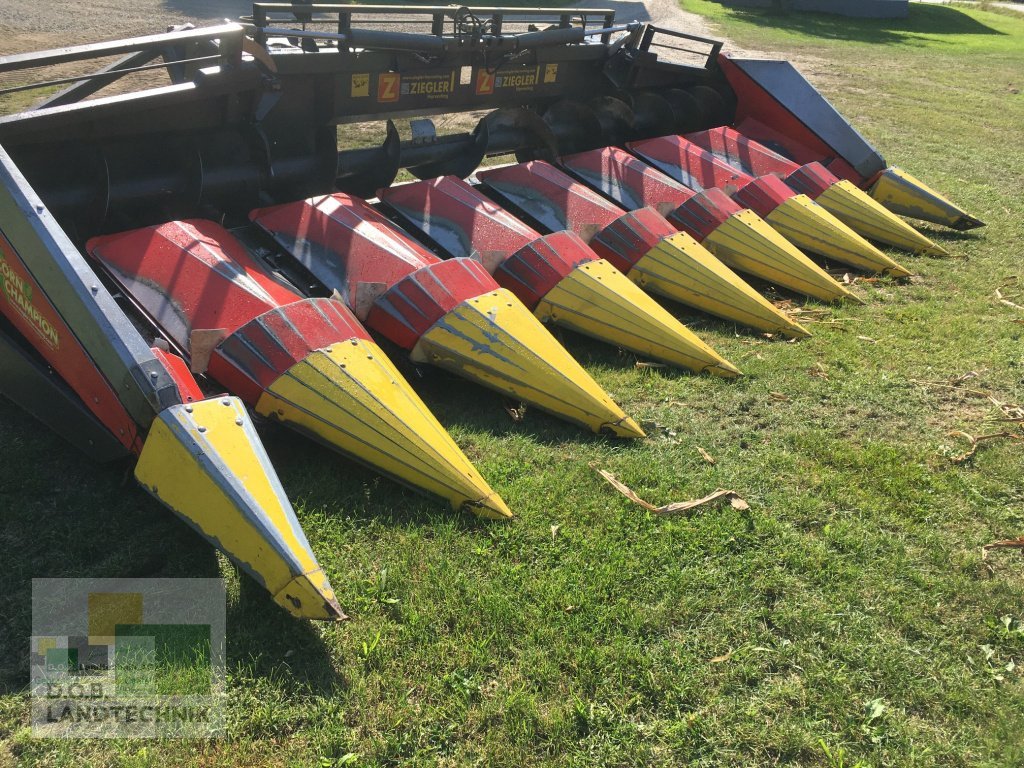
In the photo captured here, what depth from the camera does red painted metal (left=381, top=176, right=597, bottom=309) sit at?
5.84 metres

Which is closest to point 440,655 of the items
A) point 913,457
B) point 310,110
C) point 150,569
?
point 150,569

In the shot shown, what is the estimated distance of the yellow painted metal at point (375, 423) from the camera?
159 inches

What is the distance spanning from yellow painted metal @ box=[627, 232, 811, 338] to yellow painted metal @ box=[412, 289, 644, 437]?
179cm

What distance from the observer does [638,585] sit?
3.83 meters

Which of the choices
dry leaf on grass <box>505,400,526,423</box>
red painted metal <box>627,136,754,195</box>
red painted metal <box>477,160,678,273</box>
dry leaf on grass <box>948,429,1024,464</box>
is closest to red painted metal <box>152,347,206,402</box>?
dry leaf on grass <box>505,400,526,423</box>

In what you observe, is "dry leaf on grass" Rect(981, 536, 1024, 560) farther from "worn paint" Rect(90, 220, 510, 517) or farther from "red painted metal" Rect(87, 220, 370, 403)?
"red painted metal" Rect(87, 220, 370, 403)

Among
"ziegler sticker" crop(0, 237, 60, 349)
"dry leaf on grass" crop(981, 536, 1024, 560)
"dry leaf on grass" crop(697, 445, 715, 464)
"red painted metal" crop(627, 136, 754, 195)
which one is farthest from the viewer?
"red painted metal" crop(627, 136, 754, 195)

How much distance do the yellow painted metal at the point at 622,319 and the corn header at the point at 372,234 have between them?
0.02m

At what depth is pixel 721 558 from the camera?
4031 millimetres

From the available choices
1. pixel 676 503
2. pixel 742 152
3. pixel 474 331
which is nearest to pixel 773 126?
pixel 742 152

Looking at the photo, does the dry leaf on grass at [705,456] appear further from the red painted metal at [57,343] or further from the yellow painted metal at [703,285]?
the red painted metal at [57,343]

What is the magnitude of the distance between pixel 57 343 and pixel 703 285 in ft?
14.8

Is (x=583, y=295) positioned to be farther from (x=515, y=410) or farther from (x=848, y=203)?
(x=848, y=203)

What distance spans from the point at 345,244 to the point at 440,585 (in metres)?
3.05
